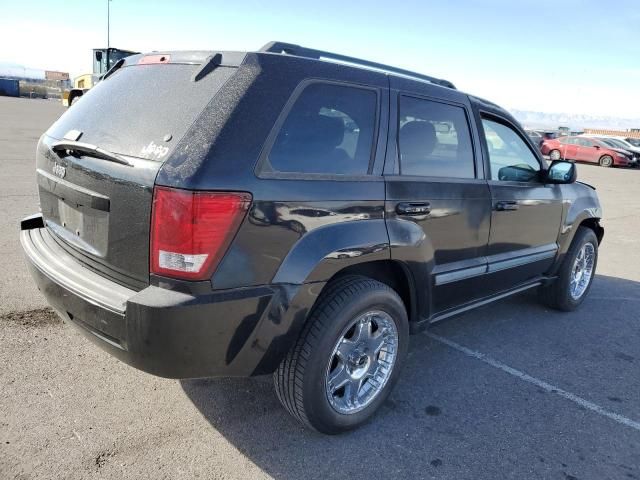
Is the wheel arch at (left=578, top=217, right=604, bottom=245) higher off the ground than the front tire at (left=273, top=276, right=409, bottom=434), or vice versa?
the wheel arch at (left=578, top=217, right=604, bottom=245)

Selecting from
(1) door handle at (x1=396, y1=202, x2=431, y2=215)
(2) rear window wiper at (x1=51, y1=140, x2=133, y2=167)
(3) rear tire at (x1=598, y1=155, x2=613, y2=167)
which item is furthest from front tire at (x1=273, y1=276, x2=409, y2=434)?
(3) rear tire at (x1=598, y1=155, x2=613, y2=167)

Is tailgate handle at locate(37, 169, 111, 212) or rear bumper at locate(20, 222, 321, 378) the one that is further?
tailgate handle at locate(37, 169, 111, 212)

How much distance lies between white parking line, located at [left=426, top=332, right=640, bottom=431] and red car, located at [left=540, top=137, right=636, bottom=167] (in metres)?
24.9

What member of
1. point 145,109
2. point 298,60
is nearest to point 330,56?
point 298,60

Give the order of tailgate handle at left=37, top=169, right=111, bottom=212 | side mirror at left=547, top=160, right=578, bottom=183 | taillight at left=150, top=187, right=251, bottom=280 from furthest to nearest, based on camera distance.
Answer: side mirror at left=547, top=160, right=578, bottom=183 < tailgate handle at left=37, top=169, right=111, bottom=212 < taillight at left=150, top=187, right=251, bottom=280

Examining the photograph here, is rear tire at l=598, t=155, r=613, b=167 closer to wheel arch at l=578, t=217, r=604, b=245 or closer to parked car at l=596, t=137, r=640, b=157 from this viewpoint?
parked car at l=596, t=137, r=640, b=157

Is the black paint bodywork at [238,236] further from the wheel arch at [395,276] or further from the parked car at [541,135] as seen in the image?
the parked car at [541,135]

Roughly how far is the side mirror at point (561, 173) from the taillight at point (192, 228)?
297cm

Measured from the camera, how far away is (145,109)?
252cm

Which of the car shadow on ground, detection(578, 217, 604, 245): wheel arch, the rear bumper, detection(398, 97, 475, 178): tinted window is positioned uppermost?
detection(398, 97, 475, 178): tinted window

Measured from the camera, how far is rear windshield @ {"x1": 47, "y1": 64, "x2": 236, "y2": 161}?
231cm

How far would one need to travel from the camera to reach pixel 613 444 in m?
2.93

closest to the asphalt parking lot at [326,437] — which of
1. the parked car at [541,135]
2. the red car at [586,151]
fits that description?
the red car at [586,151]

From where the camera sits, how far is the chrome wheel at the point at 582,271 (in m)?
5.08
